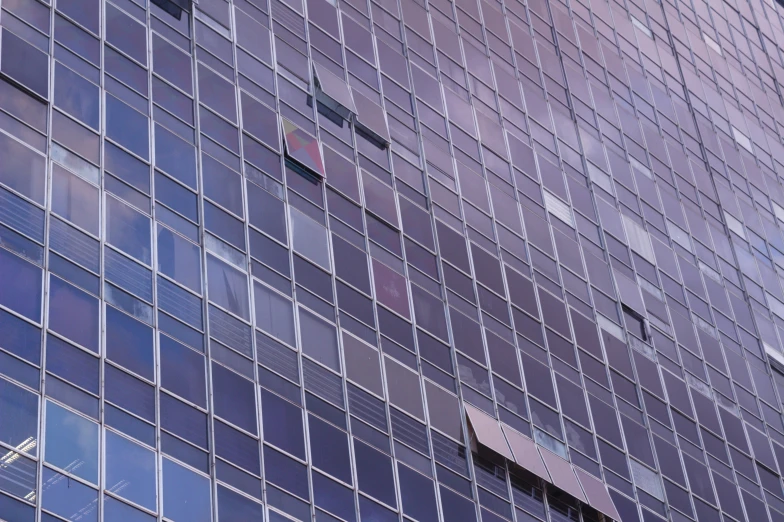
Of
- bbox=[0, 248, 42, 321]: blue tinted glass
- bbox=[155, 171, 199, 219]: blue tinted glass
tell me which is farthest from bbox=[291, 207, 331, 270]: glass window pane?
bbox=[0, 248, 42, 321]: blue tinted glass

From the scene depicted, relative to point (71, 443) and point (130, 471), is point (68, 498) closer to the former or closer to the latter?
point (71, 443)

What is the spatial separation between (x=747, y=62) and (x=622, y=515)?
30605mm

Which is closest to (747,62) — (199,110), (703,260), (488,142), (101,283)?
(703,260)

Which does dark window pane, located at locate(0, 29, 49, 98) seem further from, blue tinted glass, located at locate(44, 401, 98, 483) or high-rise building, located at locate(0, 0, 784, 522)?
blue tinted glass, located at locate(44, 401, 98, 483)

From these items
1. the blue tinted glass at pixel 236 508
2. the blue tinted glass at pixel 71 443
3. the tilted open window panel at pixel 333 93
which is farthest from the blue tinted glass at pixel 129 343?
the tilted open window panel at pixel 333 93

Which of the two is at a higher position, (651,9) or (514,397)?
(651,9)

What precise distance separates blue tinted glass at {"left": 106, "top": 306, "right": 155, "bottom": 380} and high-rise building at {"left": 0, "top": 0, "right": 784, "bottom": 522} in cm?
5

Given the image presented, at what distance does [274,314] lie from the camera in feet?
114

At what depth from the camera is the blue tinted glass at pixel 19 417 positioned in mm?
27344

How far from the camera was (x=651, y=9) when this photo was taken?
6225 centimetres

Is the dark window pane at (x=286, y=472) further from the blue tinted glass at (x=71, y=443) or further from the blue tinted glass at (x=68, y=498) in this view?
the blue tinted glass at (x=68, y=498)

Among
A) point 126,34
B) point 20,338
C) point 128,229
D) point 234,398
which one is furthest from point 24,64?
point 234,398

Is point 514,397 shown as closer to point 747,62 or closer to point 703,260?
point 703,260

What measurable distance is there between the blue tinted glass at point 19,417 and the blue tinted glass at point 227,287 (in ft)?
20.7
